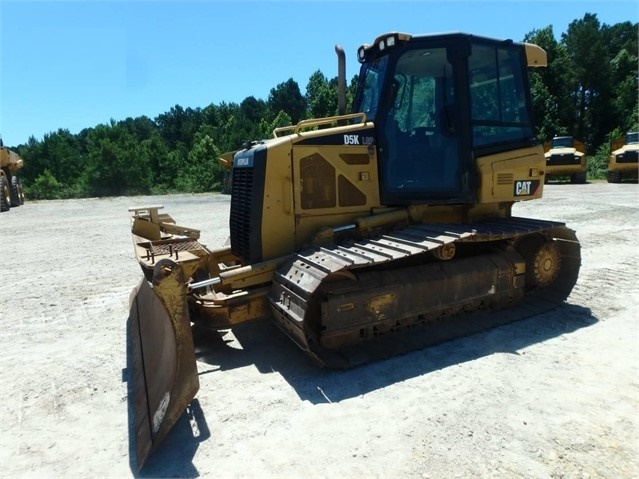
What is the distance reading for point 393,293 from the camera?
4.29 m

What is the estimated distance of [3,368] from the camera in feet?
13.9

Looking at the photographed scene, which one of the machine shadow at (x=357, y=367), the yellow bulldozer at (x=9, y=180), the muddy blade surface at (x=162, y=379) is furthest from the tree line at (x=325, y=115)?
the muddy blade surface at (x=162, y=379)

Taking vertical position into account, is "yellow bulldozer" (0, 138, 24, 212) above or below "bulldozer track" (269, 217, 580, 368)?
above

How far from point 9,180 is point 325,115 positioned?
82.5ft

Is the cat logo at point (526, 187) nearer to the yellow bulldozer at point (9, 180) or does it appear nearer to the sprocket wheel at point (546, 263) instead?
the sprocket wheel at point (546, 263)

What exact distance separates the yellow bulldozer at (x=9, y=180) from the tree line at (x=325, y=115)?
27.3 ft

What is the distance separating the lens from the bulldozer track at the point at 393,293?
3941 mm

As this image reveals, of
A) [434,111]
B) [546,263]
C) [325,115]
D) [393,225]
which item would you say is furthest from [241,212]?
[325,115]

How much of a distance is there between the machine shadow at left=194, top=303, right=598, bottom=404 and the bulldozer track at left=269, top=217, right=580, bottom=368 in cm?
11

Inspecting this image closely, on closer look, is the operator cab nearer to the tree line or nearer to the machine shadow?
the machine shadow

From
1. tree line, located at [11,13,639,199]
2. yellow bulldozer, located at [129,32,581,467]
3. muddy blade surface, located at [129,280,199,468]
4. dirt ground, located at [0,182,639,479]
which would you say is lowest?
dirt ground, located at [0,182,639,479]

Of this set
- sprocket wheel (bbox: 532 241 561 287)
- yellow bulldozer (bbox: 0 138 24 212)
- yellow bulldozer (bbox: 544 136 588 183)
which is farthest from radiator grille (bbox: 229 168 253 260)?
yellow bulldozer (bbox: 544 136 588 183)

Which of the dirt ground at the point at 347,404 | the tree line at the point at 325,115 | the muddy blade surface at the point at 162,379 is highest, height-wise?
the tree line at the point at 325,115

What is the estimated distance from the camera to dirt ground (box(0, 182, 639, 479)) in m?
2.79
